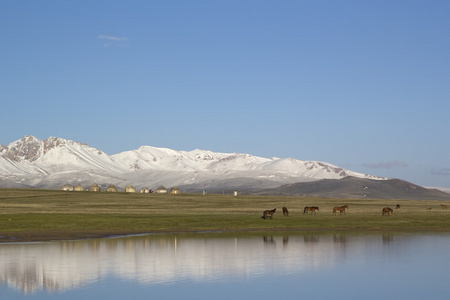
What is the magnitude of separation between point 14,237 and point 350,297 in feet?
110

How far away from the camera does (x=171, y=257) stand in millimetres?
38781

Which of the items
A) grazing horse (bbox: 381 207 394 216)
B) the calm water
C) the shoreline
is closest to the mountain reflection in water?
the calm water

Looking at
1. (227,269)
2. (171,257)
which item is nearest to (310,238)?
(171,257)

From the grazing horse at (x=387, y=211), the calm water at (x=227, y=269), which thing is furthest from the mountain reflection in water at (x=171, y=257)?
the grazing horse at (x=387, y=211)

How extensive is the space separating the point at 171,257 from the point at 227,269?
18.8 feet

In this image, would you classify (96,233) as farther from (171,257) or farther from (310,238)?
(171,257)

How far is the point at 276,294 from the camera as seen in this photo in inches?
1060

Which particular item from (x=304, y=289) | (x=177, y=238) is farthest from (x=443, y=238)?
(x=304, y=289)

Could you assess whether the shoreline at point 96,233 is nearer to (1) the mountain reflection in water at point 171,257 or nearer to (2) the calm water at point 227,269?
(1) the mountain reflection in water at point 171,257

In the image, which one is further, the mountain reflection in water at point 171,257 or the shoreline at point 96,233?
the shoreline at point 96,233

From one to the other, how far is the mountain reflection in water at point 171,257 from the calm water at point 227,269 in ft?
0.18

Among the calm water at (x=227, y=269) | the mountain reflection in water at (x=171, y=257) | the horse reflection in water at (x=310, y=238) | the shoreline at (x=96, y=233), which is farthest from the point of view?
the shoreline at (x=96, y=233)

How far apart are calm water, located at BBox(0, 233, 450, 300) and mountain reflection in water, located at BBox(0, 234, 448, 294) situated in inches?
2.1

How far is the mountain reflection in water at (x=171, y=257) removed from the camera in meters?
31.5
